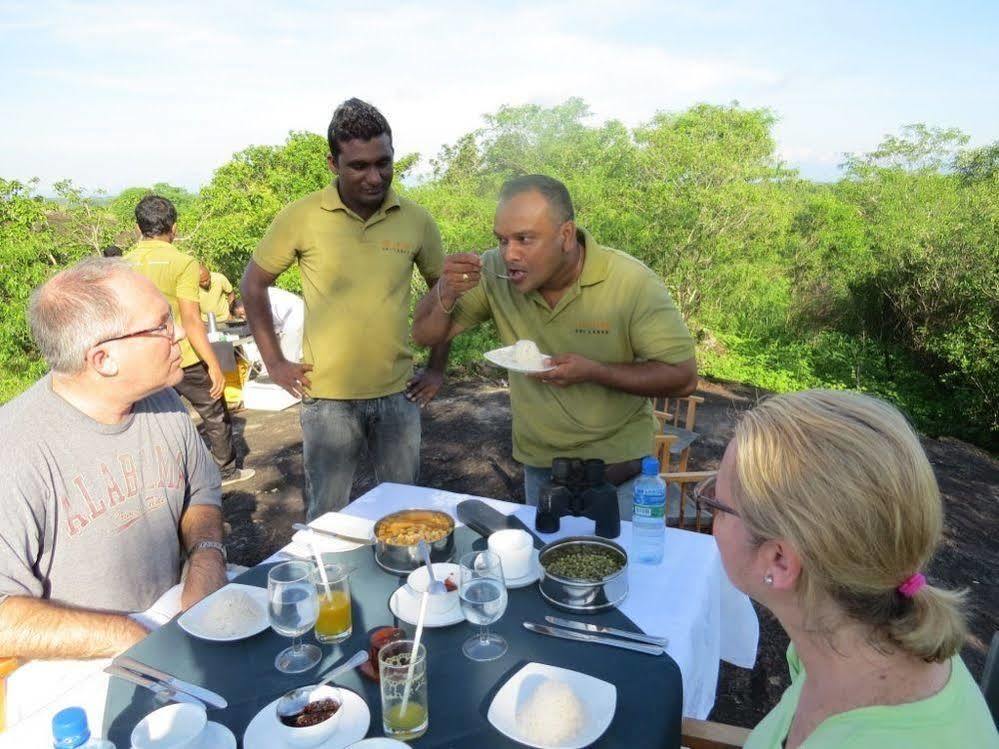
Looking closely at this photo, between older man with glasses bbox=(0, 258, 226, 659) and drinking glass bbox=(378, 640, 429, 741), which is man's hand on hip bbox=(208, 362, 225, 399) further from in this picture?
drinking glass bbox=(378, 640, 429, 741)

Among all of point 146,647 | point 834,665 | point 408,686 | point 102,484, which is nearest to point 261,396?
point 102,484

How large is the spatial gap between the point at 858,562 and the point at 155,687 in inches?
61.7

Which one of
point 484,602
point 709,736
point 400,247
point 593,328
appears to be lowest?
point 709,736

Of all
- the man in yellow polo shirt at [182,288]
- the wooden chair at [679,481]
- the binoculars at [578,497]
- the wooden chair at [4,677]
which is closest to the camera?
the wooden chair at [4,677]

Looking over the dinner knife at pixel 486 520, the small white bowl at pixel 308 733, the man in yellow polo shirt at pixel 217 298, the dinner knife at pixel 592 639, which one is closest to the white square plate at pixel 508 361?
the dinner knife at pixel 486 520

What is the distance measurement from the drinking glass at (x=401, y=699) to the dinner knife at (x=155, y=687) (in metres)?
0.43

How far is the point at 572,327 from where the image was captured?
2.84 metres

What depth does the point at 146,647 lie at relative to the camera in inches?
69.9

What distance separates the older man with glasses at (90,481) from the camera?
199 cm

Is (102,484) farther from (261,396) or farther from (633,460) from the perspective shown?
(261,396)

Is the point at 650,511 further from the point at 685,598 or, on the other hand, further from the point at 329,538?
the point at 329,538

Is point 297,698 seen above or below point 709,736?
above

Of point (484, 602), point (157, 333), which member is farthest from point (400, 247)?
point (484, 602)

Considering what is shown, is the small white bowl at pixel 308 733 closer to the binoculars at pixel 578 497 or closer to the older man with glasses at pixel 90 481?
the older man with glasses at pixel 90 481
